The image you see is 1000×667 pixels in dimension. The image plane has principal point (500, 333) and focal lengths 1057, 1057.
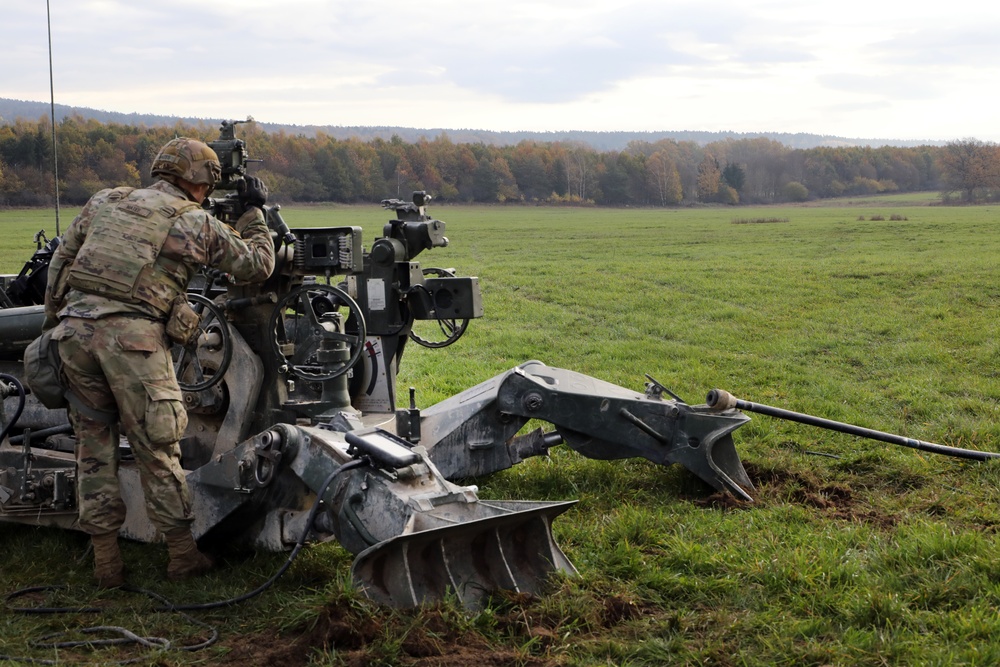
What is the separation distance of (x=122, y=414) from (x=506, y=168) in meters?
64.2

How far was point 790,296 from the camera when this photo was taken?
18109 mm

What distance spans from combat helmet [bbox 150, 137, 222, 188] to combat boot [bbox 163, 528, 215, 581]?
194 centimetres

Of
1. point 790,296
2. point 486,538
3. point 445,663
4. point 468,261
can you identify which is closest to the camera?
point 445,663

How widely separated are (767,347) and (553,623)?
9.17 m

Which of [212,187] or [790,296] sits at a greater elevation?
[212,187]

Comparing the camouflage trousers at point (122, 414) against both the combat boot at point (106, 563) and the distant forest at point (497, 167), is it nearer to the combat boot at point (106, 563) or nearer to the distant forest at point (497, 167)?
the combat boot at point (106, 563)

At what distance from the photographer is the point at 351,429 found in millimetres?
5789

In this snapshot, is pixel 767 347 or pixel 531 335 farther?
pixel 531 335

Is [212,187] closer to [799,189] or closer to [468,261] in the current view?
[468,261]

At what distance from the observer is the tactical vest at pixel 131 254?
550cm

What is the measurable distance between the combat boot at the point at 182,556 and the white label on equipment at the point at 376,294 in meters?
2.89

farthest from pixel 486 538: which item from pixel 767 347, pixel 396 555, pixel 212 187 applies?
pixel 767 347

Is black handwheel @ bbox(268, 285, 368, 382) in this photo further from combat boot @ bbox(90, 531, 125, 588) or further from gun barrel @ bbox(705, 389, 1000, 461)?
gun barrel @ bbox(705, 389, 1000, 461)

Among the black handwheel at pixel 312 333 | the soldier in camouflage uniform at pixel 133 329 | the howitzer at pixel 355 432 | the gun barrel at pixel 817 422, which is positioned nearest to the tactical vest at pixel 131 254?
the soldier in camouflage uniform at pixel 133 329
